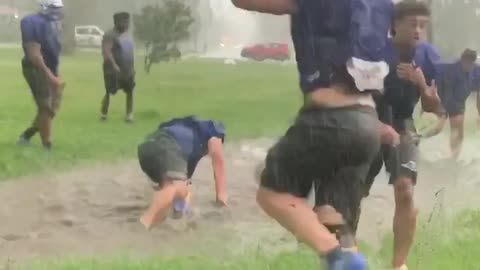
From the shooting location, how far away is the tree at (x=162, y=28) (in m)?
5.21

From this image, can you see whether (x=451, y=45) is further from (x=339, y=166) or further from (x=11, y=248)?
(x=339, y=166)

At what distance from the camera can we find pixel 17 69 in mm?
6176

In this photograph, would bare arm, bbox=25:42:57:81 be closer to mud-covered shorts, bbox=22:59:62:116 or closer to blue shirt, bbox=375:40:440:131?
mud-covered shorts, bbox=22:59:62:116

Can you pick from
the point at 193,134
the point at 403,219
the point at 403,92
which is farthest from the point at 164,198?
the point at 403,92

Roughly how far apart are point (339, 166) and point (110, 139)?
3.68 meters

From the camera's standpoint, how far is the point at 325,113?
2.41 metres

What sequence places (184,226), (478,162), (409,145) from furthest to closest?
(478,162), (184,226), (409,145)

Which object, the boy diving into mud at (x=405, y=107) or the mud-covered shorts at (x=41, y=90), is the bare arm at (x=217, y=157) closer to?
the boy diving into mud at (x=405, y=107)

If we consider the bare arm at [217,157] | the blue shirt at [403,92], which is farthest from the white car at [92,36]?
the blue shirt at [403,92]

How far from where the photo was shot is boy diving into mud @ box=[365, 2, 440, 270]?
324 centimetres

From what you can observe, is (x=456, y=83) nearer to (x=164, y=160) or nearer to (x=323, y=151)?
(x=164, y=160)

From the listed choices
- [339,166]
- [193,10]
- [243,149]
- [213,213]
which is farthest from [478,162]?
[339,166]

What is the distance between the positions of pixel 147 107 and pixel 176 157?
5.34 ft

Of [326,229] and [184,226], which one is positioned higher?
[326,229]
